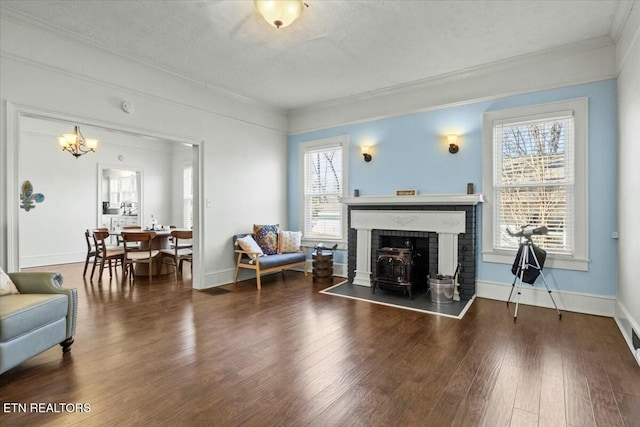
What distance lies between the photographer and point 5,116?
3.16 m

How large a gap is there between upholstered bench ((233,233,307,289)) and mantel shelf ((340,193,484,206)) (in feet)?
4.18

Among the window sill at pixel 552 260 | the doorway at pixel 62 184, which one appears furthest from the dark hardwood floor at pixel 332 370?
the doorway at pixel 62 184

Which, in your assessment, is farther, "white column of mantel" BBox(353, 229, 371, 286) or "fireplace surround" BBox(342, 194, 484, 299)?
"white column of mantel" BBox(353, 229, 371, 286)

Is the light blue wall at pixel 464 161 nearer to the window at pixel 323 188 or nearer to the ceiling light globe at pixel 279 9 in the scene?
the window at pixel 323 188

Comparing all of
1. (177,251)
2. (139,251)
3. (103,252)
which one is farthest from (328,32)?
(103,252)

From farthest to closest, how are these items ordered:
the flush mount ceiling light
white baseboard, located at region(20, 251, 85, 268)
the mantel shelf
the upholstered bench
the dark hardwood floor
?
1. white baseboard, located at region(20, 251, 85, 268)
2. the upholstered bench
3. the mantel shelf
4. the flush mount ceiling light
5. the dark hardwood floor

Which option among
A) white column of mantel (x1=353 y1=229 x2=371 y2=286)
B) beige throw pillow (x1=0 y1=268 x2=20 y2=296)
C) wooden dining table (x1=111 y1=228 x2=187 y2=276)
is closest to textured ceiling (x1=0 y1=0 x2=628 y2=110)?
white column of mantel (x1=353 y1=229 x2=371 y2=286)

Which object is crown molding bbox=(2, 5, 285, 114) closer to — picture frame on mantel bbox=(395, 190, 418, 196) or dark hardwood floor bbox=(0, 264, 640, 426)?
picture frame on mantel bbox=(395, 190, 418, 196)

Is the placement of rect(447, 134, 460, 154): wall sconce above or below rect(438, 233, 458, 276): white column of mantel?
above

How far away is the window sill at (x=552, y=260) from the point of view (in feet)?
12.5

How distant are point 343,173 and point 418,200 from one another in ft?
5.01

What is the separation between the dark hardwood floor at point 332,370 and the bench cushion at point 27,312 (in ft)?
1.14

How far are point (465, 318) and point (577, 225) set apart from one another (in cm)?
169

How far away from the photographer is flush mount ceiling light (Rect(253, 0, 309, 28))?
264 centimetres
